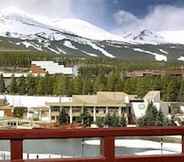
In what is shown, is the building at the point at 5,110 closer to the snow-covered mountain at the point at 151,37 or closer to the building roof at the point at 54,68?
the building roof at the point at 54,68

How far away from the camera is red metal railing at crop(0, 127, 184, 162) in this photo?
1.13m

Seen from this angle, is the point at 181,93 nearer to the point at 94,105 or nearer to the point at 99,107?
the point at 99,107

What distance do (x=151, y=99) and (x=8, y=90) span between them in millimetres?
15729

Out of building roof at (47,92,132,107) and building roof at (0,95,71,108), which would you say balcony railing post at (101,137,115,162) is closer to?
building roof at (47,92,132,107)

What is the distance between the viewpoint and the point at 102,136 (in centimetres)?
119

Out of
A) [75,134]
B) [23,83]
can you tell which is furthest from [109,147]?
[23,83]

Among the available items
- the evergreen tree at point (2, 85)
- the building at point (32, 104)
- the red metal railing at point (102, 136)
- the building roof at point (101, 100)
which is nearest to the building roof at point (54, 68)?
the evergreen tree at point (2, 85)

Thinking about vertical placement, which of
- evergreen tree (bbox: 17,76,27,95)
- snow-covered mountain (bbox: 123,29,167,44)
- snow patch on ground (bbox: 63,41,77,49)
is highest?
snow-covered mountain (bbox: 123,29,167,44)

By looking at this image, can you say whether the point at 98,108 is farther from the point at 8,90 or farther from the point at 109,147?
the point at 109,147

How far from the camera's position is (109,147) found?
1.19 metres

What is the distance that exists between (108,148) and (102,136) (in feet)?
0.09

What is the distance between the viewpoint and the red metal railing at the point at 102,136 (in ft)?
3.71

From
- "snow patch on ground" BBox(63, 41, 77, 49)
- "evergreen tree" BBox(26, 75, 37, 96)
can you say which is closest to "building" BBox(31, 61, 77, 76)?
"evergreen tree" BBox(26, 75, 37, 96)

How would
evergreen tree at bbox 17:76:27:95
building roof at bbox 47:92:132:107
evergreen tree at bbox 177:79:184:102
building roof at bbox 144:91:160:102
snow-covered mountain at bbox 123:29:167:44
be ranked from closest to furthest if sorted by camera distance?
1. building roof at bbox 144:91:160:102
2. building roof at bbox 47:92:132:107
3. evergreen tree at bbox 177:79:184:102
4. evergreen tree at bbox 17:76:27:95
5. snow-covered mountain at bbox 123:29:167:44
